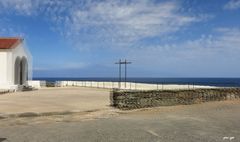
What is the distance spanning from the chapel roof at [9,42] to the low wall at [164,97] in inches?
722

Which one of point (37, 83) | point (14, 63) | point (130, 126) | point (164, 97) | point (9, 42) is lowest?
point (130, 126)

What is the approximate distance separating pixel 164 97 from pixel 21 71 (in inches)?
873

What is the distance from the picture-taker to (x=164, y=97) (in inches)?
866

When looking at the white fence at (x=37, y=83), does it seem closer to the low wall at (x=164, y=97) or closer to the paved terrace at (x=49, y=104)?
the paved terrace at (x=49, y=104)

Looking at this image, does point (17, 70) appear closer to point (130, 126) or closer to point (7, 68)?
point (7, 68)

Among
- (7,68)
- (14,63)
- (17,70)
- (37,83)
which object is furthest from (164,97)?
(37,83)

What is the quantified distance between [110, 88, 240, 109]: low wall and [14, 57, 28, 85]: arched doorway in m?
20.1

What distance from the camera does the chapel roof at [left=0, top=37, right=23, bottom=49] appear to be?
1462 inches

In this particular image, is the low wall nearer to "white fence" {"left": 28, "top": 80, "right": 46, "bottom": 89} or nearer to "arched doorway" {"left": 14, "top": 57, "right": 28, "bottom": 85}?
"arched doorway" {"left": 14, "top": 57, "right": 28, "bottom": 85}

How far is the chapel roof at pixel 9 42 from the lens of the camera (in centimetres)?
3712

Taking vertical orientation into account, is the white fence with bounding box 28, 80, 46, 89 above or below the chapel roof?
below

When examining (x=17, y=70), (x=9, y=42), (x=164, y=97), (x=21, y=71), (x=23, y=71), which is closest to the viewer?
A: (x=164, y=97)

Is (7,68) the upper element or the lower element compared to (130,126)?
upper

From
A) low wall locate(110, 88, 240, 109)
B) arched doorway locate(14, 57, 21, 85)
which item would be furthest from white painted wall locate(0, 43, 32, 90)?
low wall locate(110, 88, 240, 109)
